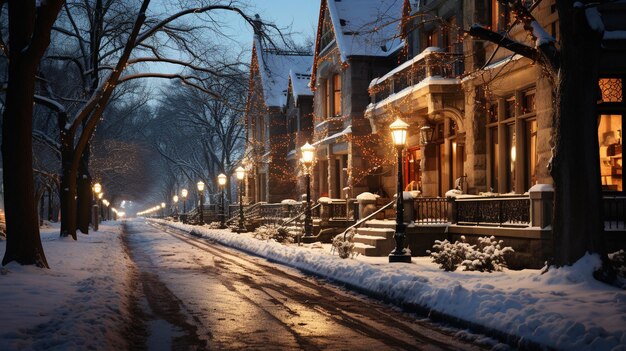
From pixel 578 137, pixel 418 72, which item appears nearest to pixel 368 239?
pixel 418 72

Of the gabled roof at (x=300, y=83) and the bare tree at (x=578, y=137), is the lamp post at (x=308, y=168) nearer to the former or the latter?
the bare tree at (x=578, y=137)

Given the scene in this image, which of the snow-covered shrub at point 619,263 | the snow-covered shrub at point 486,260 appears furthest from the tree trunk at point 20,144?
the snow-covered shrub at point 619,263

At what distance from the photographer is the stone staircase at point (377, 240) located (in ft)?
70.9

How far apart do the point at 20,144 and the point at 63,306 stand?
558 centimetres

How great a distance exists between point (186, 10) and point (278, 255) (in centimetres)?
893

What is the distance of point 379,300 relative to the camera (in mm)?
13039

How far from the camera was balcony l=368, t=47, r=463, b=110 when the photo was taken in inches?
866

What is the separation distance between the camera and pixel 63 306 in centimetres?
1022

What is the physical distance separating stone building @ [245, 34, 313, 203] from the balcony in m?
18.5

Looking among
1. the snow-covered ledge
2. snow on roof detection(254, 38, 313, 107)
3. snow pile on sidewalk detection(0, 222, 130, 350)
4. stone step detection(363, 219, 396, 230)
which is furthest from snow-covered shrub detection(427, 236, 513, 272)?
snow on roof detection(254, 38, 313, 107)

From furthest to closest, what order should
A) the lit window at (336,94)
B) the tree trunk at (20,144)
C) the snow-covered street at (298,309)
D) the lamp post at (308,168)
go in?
the lit window at (336,94) < the lamp post at (308,168) < the tree trunk at (20,144) < the snow-covered street at (298,309)

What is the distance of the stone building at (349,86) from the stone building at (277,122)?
8.36 m

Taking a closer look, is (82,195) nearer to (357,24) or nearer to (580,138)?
(357,24)

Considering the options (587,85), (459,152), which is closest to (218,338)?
(587,85)
